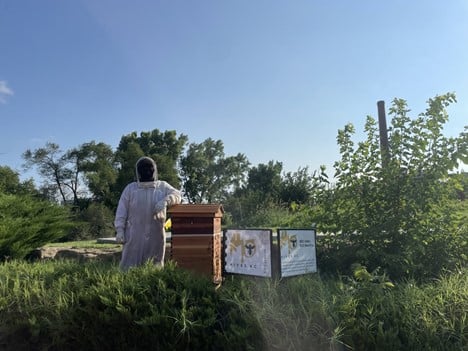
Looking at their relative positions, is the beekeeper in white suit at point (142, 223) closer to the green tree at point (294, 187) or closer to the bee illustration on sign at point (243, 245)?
the bee illustration on sign at point (243, 245)

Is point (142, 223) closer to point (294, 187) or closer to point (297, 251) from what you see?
point (297, 251)

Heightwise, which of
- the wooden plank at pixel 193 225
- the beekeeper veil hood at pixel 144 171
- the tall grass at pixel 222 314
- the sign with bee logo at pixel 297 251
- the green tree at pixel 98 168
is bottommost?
the tall grass at pixel 222 314

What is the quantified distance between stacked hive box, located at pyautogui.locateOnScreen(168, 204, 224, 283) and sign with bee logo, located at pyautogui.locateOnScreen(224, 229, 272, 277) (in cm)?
15

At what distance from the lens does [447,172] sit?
3.91 metres

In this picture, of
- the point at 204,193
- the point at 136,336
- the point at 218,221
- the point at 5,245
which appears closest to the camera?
the point at 136,336

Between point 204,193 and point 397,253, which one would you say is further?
point 204,193

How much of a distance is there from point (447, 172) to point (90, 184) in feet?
115

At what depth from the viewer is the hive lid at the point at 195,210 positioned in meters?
3.98

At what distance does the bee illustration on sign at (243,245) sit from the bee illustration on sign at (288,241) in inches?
11.2

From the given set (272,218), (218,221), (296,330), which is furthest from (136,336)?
(272,218)

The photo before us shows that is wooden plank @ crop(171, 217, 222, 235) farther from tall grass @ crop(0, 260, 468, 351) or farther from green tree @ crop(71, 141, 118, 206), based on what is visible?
green tree @ crop(71, 141, 118, 206)

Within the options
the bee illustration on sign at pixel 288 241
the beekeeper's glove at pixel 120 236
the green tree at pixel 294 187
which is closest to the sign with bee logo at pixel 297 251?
the bee illustration on sign at pixel 288 241

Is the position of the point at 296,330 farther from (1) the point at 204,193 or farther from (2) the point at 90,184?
(1) the point at 204,193

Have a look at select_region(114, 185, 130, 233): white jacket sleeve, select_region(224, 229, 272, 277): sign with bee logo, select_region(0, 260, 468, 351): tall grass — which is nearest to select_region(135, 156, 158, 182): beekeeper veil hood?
select_region(114, 185, 130, 233): white jacket sleeve
